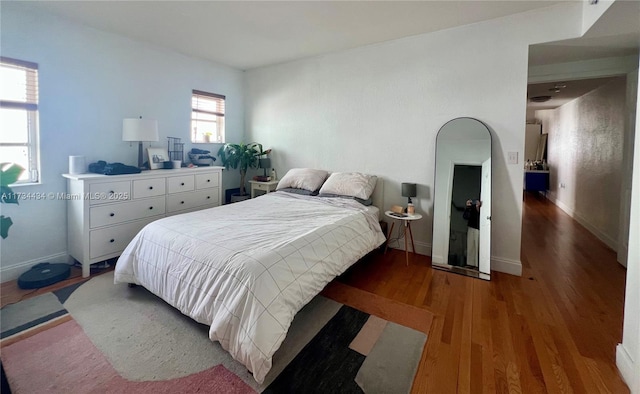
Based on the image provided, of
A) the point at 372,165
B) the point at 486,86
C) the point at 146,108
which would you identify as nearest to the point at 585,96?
the point at 486,86

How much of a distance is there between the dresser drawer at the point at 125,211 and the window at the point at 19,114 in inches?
26.3

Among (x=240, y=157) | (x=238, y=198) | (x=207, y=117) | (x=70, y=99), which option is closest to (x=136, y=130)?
(x=70, y=99)

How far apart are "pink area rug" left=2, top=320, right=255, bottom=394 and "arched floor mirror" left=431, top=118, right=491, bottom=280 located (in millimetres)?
2354

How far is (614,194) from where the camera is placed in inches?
147

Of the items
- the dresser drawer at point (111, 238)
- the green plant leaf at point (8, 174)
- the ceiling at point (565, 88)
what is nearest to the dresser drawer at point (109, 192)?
the dresser drawer at point (111, 238)

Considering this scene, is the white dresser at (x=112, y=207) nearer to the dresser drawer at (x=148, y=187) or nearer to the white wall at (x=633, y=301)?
the dresser drawer at (x=148, y=187)

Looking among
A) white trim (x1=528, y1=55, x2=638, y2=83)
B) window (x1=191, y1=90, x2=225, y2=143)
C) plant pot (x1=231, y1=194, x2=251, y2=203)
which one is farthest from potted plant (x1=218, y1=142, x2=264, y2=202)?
white trim (x1=528, y1=55, x2=638, y2=83)

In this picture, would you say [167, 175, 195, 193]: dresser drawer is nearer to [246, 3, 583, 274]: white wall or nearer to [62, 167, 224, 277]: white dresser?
[62, 167, 224, 277]: white dresser

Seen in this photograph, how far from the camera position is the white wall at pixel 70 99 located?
2.63m

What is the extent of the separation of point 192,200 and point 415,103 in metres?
2.90

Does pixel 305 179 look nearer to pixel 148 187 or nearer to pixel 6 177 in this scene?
pixel 148 187

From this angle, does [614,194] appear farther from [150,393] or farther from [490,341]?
[150,393]

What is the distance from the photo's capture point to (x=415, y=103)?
3.29m

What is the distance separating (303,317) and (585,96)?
19.9ft
